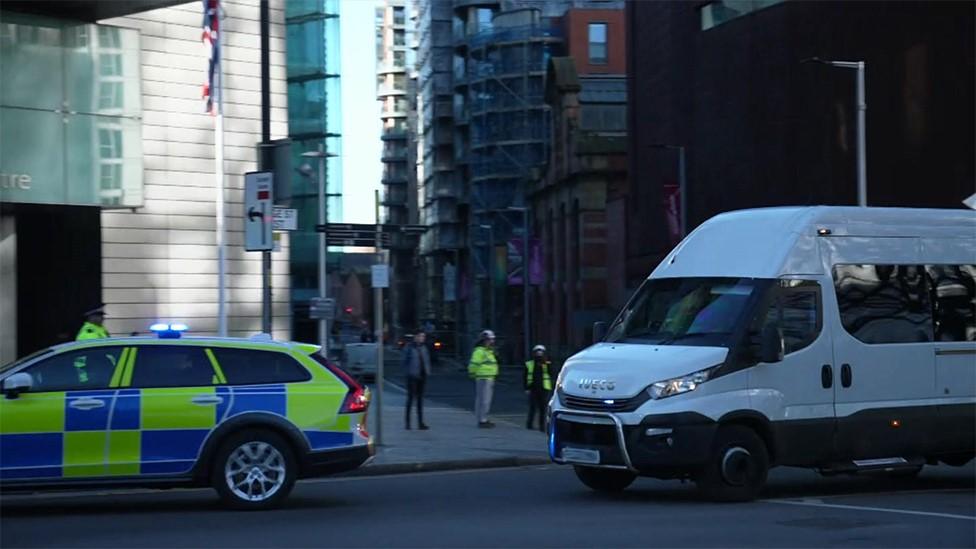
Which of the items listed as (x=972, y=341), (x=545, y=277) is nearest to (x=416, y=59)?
(x=545, y=277)

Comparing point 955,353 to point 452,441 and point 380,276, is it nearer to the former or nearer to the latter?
point 380,276

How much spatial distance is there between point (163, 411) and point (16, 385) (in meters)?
1.27

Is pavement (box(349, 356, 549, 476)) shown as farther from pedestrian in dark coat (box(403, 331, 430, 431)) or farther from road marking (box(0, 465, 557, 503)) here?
pedestrian in dark coat (box(403, 331, 430, 431))

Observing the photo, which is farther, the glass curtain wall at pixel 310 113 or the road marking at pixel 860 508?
the glass curtain wall at pixel 310 113

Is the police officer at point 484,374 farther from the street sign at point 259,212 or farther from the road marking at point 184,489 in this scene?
the street sign at point 259,212

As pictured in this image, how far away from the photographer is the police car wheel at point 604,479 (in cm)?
1427

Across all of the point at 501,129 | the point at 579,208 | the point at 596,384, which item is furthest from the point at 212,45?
the point at 501,129

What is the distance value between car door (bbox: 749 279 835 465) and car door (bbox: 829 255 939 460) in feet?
0.63

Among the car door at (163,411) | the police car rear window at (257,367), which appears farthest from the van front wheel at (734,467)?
the car door at (163,411)

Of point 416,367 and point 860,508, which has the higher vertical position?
point 416,367

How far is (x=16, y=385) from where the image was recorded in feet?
39.8

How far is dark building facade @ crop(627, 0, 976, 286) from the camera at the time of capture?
39.0 m

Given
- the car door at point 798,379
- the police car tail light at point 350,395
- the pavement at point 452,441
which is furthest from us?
Answer: the pavement at point 452,441

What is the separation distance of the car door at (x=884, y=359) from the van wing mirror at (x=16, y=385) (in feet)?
25.0
